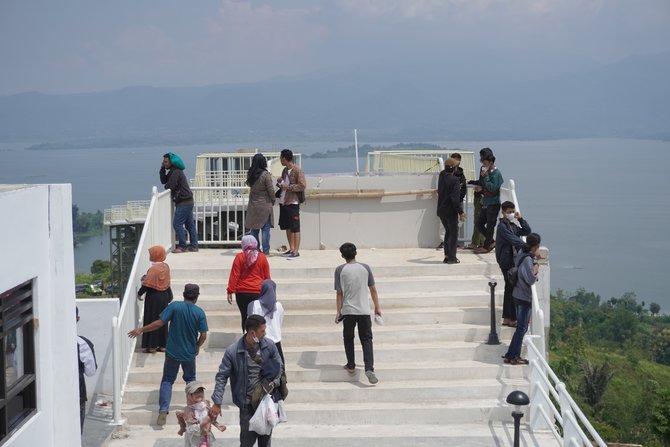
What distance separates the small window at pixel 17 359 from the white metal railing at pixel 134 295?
3091mm

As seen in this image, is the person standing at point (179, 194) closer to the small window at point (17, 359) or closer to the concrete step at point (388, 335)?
the concrete step at point (388, 335)

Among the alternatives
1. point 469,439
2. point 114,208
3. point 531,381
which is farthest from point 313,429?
point 114,208

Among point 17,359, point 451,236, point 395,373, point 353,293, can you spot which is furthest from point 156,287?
point 451,236

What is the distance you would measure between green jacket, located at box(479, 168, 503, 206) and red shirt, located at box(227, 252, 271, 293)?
494 centimetres

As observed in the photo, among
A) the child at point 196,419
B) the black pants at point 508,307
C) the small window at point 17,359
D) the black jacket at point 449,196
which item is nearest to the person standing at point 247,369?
the child at point 196,419

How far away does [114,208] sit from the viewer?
194 feet

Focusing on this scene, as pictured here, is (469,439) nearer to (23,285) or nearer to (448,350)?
(448,350)

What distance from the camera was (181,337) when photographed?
11492mm

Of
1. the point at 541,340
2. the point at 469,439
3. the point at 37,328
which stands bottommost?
the point at 469,439

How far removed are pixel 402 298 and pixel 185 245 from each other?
4.53m

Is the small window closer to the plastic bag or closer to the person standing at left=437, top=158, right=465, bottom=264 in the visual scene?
the plastic bag

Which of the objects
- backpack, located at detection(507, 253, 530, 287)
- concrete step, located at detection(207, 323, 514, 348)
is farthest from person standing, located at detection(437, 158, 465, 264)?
backpack, located at detection(507, 253, 530, 287)

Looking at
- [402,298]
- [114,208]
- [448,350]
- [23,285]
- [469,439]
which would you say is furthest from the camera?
[114,208]

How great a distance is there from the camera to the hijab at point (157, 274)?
41.7 feet
